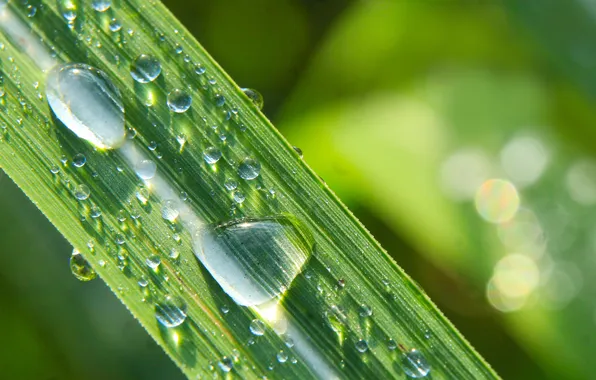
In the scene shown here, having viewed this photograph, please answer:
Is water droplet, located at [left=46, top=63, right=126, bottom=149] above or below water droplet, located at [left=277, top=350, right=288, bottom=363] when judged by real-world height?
above

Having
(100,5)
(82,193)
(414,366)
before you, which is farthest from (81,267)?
(414,366)

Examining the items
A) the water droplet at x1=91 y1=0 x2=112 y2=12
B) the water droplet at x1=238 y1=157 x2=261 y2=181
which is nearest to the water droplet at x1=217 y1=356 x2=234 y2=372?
the water droplet at x1=238 y1=157 x2=261 y2=181

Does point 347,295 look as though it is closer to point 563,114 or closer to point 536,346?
point 536,346

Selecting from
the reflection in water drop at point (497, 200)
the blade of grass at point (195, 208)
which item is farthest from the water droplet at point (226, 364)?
the reflection in water drop at point (497, 200)

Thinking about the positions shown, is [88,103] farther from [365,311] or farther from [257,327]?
[365,311]

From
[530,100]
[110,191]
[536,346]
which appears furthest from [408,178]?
[110,191]

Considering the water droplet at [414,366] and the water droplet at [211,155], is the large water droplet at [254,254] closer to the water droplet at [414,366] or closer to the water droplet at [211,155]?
the water droplet at [211,155]

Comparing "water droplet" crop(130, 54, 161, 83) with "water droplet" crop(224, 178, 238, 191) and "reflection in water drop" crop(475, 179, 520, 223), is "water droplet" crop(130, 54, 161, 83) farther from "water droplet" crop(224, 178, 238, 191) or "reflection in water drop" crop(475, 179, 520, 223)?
"reflection in water drop" crop(475, 179, 520, 223)
